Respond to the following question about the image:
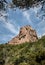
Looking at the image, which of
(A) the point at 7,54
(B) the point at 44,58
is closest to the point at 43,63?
(B) the point at 44,58

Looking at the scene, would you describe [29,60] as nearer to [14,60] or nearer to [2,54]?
[14,60]

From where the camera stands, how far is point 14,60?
53.6 metres

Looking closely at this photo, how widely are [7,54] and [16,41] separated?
27.2 meters

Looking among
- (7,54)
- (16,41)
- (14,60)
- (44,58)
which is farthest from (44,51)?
(16,41)

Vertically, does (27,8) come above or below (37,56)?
above

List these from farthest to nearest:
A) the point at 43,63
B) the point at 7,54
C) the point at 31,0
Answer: the point at 7,54 → the point at 43,63 → the point at 31,0

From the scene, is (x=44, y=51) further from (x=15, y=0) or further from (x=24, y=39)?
(x=24, y=39)

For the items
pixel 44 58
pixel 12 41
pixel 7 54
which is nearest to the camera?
pixel 44 58

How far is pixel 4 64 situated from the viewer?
174 feet

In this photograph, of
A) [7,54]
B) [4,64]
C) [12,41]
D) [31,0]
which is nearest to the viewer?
[31,0]

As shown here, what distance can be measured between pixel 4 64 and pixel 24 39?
35.4m

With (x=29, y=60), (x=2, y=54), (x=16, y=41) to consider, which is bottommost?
(x=16, y=41)

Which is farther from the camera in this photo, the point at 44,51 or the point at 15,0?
the point at 44,51

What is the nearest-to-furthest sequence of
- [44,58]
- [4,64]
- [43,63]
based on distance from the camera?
[43,63], [44,58], [4,64]
